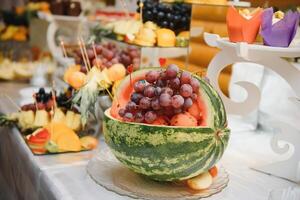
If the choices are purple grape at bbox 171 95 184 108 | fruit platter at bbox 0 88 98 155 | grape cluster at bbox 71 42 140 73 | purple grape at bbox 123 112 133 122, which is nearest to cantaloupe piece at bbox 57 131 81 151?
fruit platter at bbox 0 88 98 155

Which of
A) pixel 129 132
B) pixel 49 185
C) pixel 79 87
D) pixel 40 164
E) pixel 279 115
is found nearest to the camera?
pixel 129 132

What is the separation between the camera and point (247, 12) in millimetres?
1102

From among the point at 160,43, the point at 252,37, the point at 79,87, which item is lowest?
the point at 79,87

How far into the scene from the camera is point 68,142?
1186 millimetres

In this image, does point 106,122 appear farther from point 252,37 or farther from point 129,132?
point 252,37

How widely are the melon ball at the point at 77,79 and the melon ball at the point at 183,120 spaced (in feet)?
1.64

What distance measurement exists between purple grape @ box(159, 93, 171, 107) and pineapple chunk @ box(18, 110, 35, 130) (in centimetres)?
64

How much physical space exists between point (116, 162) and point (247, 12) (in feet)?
1.82

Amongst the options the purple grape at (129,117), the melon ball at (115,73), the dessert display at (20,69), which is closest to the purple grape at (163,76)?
the purple grape at (129,117)

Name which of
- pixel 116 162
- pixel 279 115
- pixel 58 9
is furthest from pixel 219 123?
pixel 58 9

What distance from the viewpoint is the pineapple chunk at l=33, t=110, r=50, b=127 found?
1.30 meters

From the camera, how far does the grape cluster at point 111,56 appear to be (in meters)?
1.38

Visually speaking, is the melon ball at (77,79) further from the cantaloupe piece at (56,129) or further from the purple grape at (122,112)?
the purple grape at (122,112)

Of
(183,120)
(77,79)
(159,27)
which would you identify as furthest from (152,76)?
(159,27)
